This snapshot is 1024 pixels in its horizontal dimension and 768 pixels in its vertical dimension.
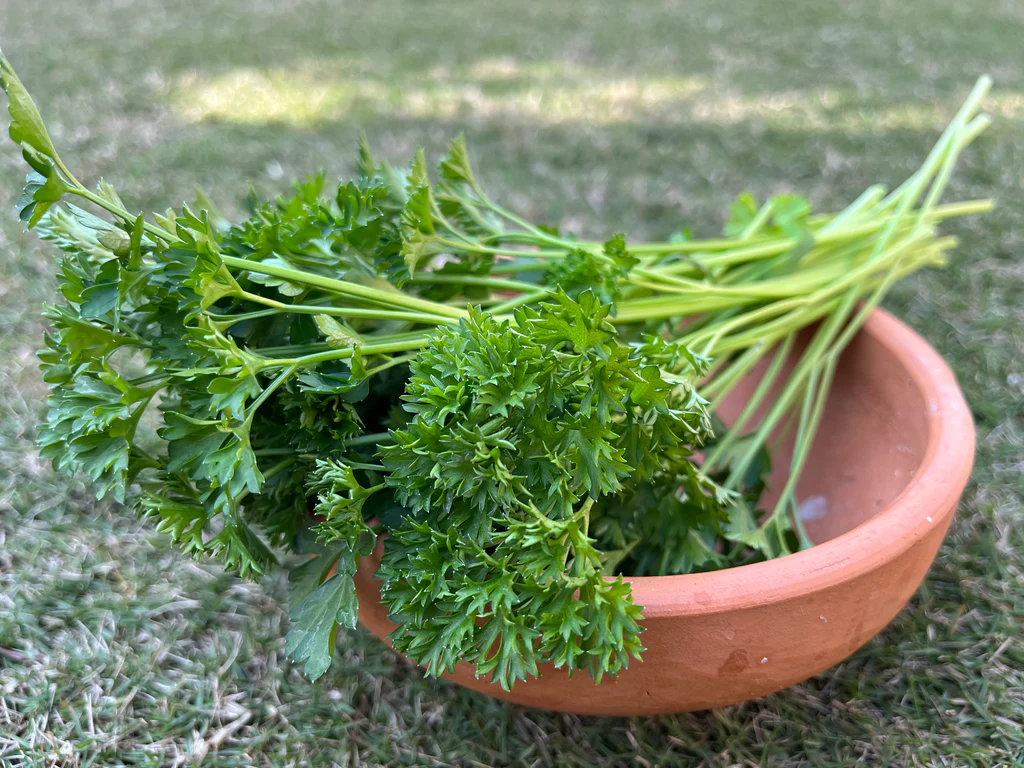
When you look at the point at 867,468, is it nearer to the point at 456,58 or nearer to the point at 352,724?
the point at 352,724

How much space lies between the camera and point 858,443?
112 centimetres

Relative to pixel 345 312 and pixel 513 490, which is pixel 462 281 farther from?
pixel 513 490

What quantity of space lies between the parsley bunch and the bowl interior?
18 cm

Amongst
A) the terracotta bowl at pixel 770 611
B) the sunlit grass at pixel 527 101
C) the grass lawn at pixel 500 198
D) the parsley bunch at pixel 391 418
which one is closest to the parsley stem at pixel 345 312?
the parsley bunch at pixel 391 418

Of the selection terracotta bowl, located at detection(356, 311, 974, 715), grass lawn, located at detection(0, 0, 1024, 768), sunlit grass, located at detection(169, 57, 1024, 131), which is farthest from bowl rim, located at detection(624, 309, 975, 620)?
sunlit grass, located at detection(169, 57, 1024, 131)

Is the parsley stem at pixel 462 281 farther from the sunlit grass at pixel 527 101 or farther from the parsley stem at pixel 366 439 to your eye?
the sunlit grass at pixel 527 101

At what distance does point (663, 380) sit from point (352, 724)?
21.7 inches

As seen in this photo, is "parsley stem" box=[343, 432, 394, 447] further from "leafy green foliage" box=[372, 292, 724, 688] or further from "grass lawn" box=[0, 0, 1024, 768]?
"grass lawn" box=[0, 0, 1024, 768]

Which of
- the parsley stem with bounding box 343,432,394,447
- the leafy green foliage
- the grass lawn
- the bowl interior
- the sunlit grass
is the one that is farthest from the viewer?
the sunlit grass

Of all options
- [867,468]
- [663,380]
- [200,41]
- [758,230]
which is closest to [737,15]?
[200,41]

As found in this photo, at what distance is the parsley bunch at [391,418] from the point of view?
25.6 inches

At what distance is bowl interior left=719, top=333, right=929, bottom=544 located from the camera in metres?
1.02

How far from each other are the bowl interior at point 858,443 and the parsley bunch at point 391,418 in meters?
0.18

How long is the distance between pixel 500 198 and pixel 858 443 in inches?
47.1
